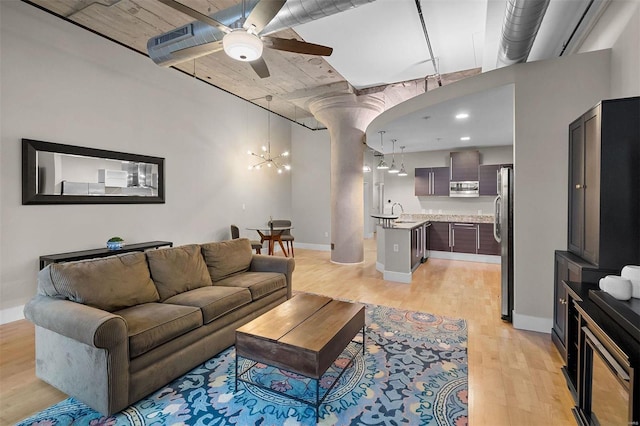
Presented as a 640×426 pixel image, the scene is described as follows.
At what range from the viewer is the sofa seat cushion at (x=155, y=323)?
204cm

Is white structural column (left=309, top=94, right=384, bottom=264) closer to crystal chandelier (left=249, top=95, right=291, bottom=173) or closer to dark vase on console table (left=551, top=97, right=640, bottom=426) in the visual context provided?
crystal chandelier (left=249, top=95, right=291, bottom=173)

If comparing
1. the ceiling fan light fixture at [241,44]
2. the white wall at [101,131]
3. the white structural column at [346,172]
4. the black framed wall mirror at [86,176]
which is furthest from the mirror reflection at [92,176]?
the white structural column at [346,172]

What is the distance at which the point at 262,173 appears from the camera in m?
7.86

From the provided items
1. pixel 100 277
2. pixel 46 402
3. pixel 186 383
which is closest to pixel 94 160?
pixel 100 277

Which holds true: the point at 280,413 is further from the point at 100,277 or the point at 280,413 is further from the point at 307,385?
the point at 100,277

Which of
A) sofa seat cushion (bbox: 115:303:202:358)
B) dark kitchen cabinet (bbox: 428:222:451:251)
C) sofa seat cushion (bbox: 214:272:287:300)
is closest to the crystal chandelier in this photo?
dark kitchen cabinet (bbox: 428:222:451:251)

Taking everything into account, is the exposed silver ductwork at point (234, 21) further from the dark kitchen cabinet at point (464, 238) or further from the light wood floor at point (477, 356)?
the dark kitchen cabinet at point (464, 238)

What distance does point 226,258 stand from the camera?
3.59 m

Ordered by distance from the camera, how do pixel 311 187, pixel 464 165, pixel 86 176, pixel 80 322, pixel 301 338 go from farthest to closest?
pixel 311 187
pixel 464 165
pixel 86 176
pixel 301 338
pixel 80 322

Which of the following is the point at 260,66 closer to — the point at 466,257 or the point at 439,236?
the point at 439,236

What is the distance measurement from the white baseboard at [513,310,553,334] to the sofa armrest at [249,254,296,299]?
2.59 m

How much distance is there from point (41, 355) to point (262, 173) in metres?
6.01

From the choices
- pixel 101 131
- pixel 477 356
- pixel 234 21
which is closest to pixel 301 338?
pixel 477 356

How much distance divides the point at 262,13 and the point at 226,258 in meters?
2.54
